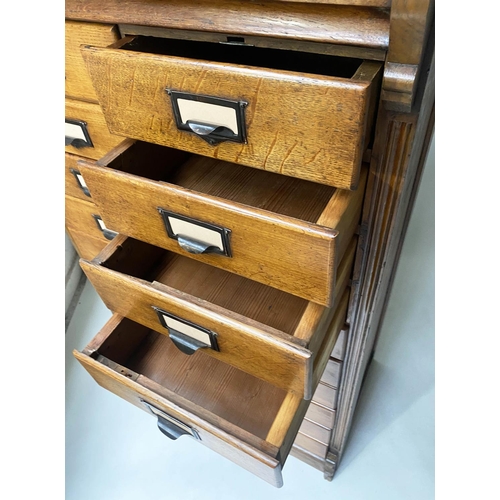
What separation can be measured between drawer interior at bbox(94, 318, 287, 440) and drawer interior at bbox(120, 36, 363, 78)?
0.43 meters

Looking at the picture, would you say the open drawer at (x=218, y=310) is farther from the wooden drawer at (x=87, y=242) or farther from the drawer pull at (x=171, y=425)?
the wooden drawer at (x=87, y=242)

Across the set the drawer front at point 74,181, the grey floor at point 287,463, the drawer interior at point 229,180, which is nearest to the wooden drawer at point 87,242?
the drawer front at point 74,181

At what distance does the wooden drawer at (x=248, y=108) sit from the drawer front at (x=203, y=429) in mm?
341

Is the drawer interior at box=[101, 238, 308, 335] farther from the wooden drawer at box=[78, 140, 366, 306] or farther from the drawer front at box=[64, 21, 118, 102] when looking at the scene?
the drawer front at box=[64, 21, 118, 102]

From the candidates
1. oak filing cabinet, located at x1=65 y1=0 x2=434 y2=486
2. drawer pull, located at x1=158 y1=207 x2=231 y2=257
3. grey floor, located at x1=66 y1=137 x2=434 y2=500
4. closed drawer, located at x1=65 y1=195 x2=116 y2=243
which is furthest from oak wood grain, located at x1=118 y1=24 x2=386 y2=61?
grey floor, located at x1=66 y1=137 x2=434 y2=500

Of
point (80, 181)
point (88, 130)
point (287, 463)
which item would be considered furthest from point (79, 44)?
point (287, 463)

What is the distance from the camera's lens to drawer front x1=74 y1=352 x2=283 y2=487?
1.81ft

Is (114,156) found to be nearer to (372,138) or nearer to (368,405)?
(372,138)

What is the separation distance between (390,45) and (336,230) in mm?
178

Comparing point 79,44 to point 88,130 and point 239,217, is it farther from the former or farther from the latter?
point 239,217

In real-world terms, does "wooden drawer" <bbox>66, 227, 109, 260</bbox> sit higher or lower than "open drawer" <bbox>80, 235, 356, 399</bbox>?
lower

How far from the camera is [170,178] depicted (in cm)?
70

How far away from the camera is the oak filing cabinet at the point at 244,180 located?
0.42 m

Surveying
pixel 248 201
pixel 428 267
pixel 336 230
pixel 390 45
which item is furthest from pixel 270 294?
pixel 428 267
